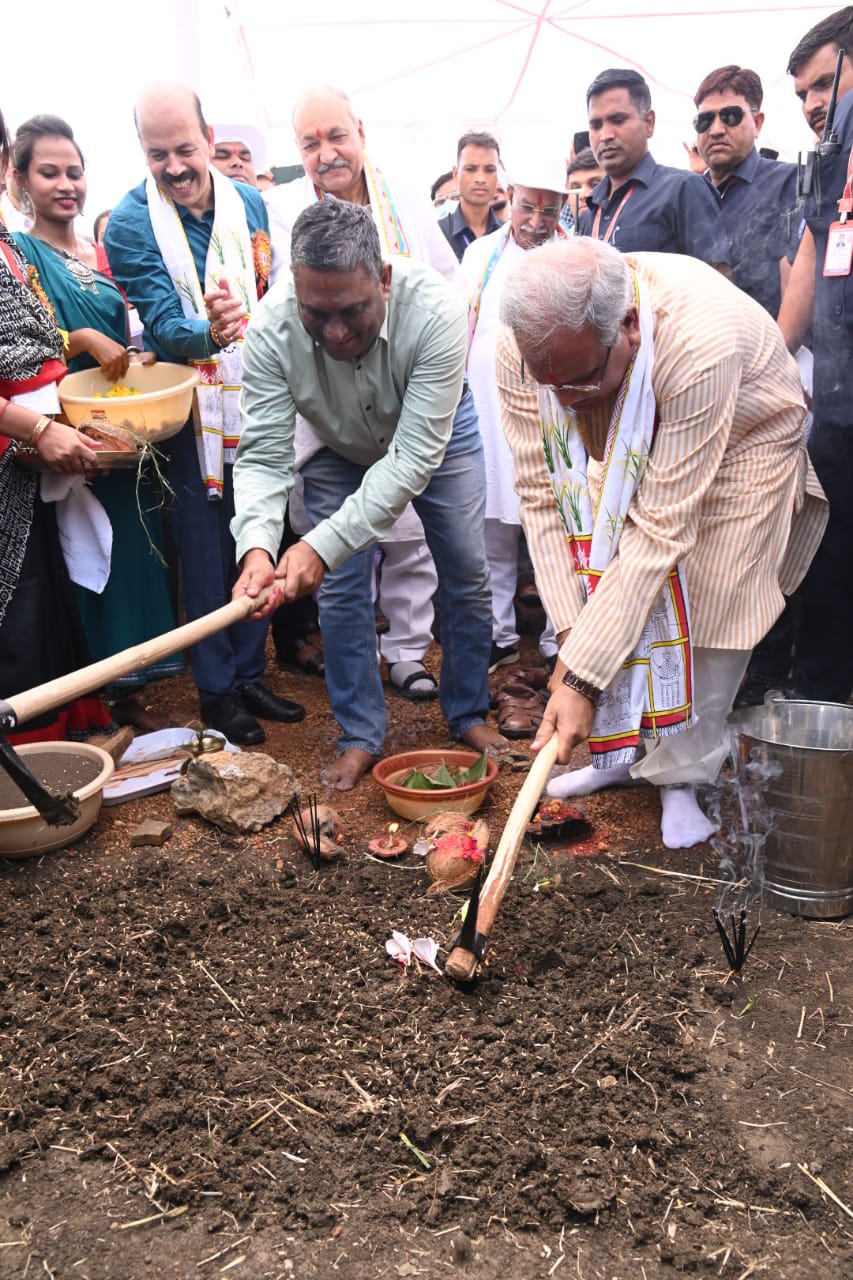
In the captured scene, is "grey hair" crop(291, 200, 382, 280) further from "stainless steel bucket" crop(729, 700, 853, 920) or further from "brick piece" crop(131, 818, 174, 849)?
"brick piece" crop(131, 818, 174, 849)

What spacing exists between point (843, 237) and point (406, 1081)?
3345 mm

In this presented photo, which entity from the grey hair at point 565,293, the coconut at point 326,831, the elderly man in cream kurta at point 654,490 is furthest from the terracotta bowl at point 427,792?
the grey hair at point 565,293

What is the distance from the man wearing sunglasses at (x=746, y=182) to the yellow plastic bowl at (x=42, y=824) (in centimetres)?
373

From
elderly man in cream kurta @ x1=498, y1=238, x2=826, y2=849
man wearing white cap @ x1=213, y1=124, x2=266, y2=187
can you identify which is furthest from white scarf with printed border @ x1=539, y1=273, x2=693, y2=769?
man wearing white cap @ x1=213, y1=124, x2=266, y2=187

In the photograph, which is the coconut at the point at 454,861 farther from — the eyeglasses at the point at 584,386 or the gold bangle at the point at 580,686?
the eyeglasses at the point at 584,386

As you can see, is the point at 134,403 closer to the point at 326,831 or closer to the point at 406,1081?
the point at 326,831

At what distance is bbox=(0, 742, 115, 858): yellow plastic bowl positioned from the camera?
12.3ft

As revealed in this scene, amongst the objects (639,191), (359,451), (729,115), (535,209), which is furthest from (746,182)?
(359,451)

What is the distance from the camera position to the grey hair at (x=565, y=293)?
9.65 feet

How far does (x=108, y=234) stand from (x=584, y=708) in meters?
3.02

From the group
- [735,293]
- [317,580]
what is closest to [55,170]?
[317,580]

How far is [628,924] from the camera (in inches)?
134

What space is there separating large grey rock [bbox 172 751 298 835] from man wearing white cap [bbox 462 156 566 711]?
1.53 metres

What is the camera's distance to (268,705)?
520cm
